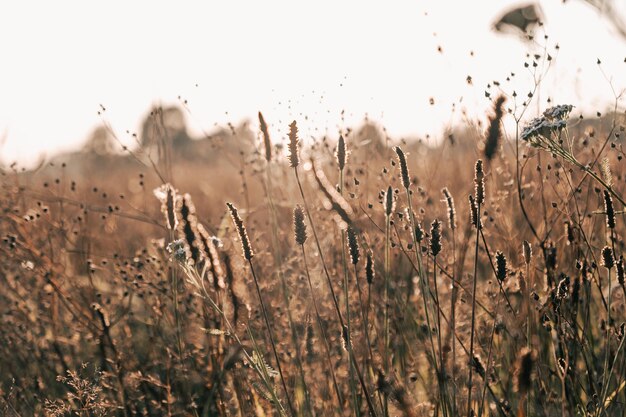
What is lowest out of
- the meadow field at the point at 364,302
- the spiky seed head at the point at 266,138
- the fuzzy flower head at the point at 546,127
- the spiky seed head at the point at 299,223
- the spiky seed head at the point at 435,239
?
the meadow field at the point at 364,302

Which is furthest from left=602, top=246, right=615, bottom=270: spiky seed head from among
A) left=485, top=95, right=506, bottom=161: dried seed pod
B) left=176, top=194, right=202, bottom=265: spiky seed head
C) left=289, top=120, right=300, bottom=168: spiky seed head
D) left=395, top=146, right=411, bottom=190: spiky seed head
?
left=176, top=194, right=202, bottom=265: spiky seed head

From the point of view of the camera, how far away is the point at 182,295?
3.55 metres

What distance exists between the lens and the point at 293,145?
6.77ft

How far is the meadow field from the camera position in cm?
201

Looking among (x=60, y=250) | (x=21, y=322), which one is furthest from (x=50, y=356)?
(x=60, y=250)

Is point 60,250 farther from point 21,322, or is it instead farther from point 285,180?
point 285,180

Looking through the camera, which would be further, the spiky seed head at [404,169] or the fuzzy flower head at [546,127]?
the fuzzy flower head at [546,127]

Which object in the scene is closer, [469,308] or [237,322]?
[237,322]

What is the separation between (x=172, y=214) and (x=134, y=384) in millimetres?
1038

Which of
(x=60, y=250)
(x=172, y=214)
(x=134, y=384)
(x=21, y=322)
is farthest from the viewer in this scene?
(x=60, y=250)

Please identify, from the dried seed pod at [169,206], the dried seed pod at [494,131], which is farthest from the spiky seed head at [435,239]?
the dried seed pod at [169,206]

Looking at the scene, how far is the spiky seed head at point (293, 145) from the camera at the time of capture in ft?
6.71

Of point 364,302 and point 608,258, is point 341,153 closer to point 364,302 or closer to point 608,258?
point 608,258

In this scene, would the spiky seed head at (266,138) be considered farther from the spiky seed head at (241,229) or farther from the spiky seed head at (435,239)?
the spiky seed head at (435,239)
